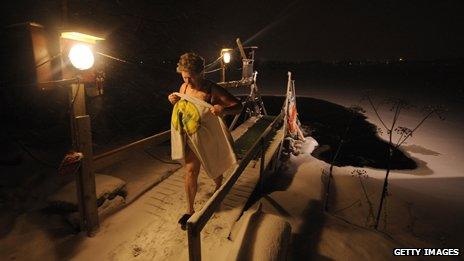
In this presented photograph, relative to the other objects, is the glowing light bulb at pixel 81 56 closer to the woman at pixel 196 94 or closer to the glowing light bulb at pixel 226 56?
the woman at pixel 196 94

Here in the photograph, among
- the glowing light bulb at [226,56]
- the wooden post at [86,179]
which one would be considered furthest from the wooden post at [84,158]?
the glowing light bulb at [226,56]

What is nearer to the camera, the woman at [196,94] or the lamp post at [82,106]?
the woman at [196,94]

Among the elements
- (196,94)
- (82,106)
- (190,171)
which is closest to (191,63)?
(196,94)

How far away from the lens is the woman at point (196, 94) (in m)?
3.29

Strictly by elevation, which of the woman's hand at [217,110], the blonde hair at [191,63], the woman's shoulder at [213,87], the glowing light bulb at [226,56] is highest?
the glowing light bulb at [226,56]

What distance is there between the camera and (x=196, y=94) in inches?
137

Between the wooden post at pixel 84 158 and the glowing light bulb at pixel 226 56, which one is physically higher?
the glowing light bulb at pixel 226 56

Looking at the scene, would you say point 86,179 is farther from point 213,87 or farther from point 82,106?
point 213,87

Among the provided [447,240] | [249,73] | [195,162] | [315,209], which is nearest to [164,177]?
[195,162]

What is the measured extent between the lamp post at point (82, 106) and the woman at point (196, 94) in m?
1.18

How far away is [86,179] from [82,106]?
0.98m

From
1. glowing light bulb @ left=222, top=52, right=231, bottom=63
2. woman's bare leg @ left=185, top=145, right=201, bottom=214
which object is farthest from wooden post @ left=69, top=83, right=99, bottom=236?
glowing light bulb @ left=222, top=52, right=231, bottom=63

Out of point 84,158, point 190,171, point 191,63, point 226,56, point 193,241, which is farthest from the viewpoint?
point 226,56

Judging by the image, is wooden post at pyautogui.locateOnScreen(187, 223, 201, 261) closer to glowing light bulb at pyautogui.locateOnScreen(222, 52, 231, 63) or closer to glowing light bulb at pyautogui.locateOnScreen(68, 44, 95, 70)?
glowing light bulb at pyautogui.locateOnScreen(68, 44, 95, 70)
